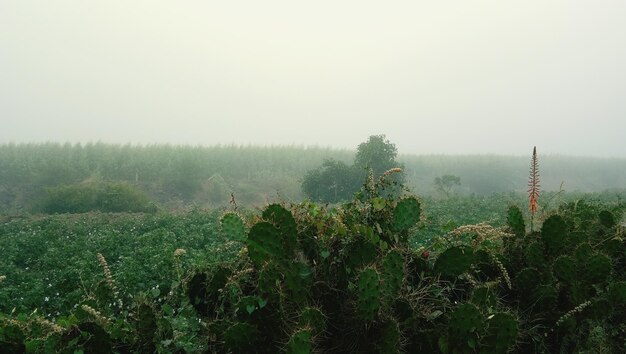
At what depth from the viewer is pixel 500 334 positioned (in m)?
2.61

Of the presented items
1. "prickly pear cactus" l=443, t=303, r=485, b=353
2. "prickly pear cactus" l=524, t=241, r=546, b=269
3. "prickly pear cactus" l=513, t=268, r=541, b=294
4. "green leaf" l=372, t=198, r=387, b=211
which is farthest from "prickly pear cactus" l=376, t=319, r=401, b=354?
"prickly pear cactus" l=524, t=241, r=546, b=269

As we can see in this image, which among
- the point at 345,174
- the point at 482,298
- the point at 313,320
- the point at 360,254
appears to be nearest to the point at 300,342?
the point at 313,320

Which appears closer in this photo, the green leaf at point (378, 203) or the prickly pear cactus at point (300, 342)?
the prickly pear cactus at point (300, 342)

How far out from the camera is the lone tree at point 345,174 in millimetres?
32656

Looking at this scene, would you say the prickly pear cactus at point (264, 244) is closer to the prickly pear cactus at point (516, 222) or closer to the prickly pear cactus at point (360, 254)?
the prickly pear cactus at point (360, 254)

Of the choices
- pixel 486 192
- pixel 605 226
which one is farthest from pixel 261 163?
pixel 605 226

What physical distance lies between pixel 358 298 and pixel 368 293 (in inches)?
3.4

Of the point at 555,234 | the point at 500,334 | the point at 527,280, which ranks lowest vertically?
the point at 500,334

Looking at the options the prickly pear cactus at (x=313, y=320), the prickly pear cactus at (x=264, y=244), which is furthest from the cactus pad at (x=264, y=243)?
the prickly pear cactus at (x=313, y=320)

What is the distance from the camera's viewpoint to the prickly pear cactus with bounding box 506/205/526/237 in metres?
3.80

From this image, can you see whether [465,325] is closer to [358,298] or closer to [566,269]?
[358,298]

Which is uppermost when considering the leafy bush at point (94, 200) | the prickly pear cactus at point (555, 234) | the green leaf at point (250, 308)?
the prickly pear cactus at point (555, 234)

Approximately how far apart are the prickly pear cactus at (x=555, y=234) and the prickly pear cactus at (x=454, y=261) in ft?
3.12

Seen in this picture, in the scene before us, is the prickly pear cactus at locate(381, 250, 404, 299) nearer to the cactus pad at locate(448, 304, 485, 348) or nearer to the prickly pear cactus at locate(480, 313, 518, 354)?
the cactus pad at locate(448, 304, 485, 348)
